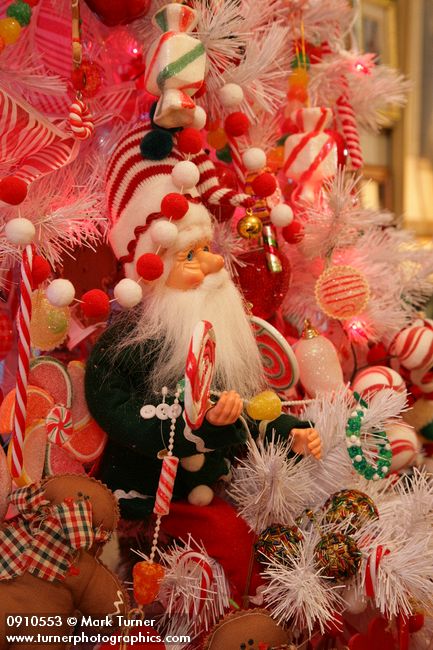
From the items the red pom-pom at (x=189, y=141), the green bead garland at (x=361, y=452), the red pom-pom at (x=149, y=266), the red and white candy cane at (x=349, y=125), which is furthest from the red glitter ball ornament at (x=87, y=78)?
the green bead garland at (x=361, y=452)

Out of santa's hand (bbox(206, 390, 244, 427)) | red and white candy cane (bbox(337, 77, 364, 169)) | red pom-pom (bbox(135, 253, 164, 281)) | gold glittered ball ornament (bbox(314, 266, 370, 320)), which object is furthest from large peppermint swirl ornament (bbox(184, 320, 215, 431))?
red and white candy cane (bbox(337, 77, 364, 169))

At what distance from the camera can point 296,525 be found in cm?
86

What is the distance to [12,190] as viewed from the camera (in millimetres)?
768

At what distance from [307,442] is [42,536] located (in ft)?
1.23

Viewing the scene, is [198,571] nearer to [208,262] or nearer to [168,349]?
[168,349]

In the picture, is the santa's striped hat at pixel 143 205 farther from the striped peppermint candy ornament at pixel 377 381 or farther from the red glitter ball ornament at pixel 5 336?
the striped peppermint candy ornament at pixel 377 381

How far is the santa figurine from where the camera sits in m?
0.85

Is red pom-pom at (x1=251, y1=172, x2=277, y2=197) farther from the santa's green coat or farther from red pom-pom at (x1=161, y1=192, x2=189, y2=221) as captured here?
the santa's green coat

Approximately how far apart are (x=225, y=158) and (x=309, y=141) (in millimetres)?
153

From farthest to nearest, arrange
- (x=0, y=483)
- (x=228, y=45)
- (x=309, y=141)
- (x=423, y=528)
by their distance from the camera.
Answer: (x=309, y=141)
(x=228, y=45)
(x=423, y=528)
(x=0, y=483)

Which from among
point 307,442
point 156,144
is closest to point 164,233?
point 156,144

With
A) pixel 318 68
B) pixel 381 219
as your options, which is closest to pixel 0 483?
pixel 381 219

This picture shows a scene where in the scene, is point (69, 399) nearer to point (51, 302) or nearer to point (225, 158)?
point (51, 302)

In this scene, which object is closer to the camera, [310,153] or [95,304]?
[95,304]
